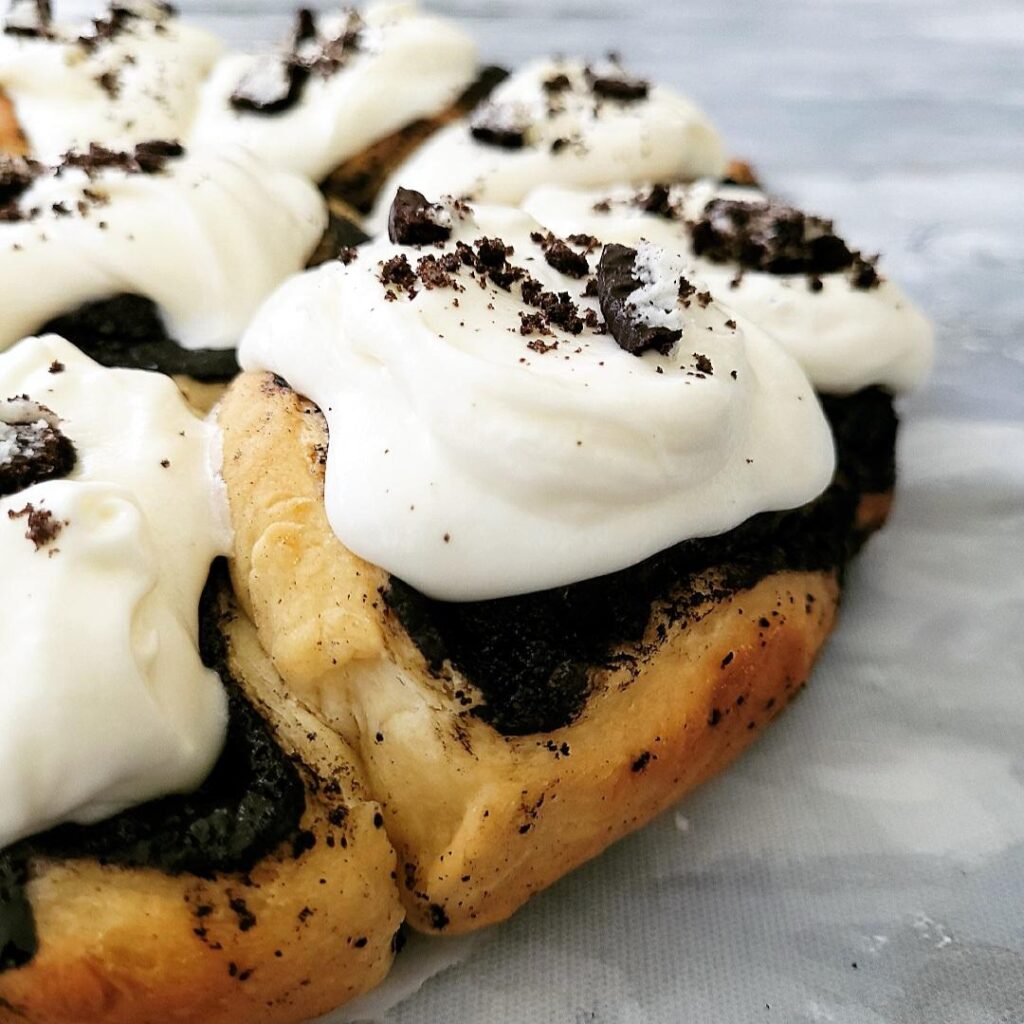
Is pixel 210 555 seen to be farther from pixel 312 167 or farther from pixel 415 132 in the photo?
pixel 415 132

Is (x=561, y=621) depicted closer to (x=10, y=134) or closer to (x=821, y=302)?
(x=821, y=302)

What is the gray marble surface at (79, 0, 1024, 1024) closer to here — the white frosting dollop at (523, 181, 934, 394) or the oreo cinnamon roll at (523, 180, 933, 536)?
the oreo cinnamon roll at (523, 180, 933, 536)

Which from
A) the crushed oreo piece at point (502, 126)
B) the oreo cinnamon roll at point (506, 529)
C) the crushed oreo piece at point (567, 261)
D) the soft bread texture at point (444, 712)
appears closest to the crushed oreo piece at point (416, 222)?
the oreo cinnamon roll at point (506, 529)

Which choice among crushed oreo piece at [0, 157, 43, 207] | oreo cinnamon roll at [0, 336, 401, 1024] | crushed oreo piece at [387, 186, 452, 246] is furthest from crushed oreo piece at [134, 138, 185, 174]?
oreo cinnamon roll at [0, 336, 401, 1024]

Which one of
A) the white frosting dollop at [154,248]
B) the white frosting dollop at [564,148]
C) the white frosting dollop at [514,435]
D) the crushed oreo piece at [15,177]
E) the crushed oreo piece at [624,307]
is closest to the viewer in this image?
the white frosting dollop at [514,435]

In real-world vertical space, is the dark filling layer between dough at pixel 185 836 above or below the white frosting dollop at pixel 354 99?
below

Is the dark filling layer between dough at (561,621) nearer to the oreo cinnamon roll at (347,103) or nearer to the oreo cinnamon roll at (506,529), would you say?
the oreo cinnamon roll at (506,529)
